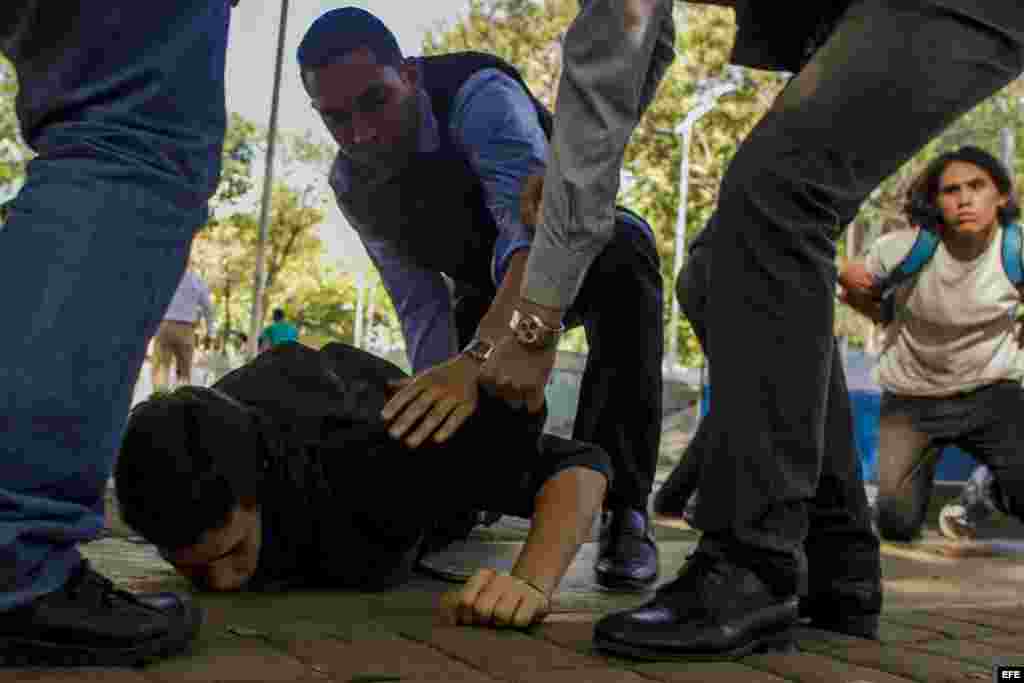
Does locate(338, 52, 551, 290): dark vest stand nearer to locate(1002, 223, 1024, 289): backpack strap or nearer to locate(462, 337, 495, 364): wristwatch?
locate(462, 337, 495, 364): wristwatch

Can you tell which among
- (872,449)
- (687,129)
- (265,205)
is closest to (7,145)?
(265,205)

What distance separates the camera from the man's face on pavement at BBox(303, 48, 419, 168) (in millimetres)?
3811

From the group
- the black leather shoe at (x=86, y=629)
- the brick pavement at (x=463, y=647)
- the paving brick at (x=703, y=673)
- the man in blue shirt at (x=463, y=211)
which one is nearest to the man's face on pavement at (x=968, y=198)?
the man in blue shirt at (x=463, y=211)

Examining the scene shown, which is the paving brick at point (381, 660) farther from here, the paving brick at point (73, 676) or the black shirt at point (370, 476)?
the black shirt at point (370, 476)

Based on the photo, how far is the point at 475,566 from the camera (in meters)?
3.85

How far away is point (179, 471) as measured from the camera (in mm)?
2492

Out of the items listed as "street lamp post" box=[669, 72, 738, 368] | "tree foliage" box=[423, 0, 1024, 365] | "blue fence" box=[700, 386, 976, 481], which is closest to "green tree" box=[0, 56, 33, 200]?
"tree foliage" box=[423, 0, 1024, 365]

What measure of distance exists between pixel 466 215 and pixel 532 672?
2128mm

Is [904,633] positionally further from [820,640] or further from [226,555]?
[226,555]

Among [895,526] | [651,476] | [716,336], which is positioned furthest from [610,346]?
[895,526]

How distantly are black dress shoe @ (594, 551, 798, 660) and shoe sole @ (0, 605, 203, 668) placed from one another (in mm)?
784

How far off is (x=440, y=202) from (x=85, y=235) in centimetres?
214

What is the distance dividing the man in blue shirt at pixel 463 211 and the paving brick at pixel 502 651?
1.14 metres

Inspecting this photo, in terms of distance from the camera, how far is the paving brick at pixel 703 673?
6.97 feet
